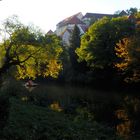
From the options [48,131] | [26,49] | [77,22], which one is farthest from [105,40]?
[77,22]

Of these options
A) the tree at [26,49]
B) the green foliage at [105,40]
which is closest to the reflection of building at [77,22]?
the green foliage at [105,40]

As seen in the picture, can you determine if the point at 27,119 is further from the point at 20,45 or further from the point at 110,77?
the point at 110,77

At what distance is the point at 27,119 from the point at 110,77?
42423 mm

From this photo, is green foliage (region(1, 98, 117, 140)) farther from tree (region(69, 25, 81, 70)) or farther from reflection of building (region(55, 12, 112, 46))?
reflection of building (region(55, 12, 112, 46))

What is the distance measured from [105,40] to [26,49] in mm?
21402

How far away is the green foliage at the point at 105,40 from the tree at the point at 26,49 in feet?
51.9

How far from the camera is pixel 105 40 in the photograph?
63.5m

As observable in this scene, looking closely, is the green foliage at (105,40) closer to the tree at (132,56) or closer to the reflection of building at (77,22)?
the tree at (132,56)

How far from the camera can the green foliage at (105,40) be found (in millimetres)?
61500

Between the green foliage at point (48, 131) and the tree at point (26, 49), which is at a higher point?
the tree at point (26, 49)

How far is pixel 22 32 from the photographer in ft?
149

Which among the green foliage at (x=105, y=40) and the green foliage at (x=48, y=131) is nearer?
the green foliage at (x=48, y=131)

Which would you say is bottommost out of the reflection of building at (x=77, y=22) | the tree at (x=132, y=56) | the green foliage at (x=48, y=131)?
the green foliage at (x=48, y=131)

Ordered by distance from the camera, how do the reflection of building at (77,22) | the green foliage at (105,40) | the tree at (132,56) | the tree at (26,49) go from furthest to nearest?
1. the reflection of building at (77,22)
2. the green foliage at (105,40)
3. the tree at (132,56)
4. the tree at (26,49)
